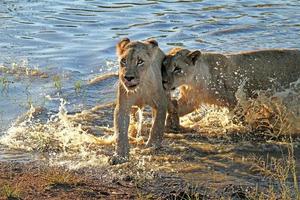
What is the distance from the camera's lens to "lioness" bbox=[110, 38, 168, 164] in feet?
24.9

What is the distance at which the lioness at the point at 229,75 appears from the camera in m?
8.85

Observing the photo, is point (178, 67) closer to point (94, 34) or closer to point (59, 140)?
point (59, 140)

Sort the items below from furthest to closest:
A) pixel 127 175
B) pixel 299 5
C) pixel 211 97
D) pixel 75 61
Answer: pixel 299 5 < pixel 75 61 < pixel 211 97 < pixel 127 175

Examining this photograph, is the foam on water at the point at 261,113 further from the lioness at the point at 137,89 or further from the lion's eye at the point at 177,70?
the lioness at the point at 137,89

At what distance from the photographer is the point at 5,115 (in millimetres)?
9297

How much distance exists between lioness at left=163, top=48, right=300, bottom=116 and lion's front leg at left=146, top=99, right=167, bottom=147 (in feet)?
2.40

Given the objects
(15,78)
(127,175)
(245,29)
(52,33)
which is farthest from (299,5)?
(127,175)

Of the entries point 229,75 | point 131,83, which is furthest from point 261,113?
point 131,83

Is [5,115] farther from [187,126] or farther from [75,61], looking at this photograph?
[75,61]

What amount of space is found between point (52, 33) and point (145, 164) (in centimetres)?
697

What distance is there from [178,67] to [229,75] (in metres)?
0.64

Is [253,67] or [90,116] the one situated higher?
[253,67]

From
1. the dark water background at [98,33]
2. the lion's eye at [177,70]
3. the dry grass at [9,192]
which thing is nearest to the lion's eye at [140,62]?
the lion's eye at [177,70]

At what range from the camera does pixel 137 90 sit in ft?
25.8
